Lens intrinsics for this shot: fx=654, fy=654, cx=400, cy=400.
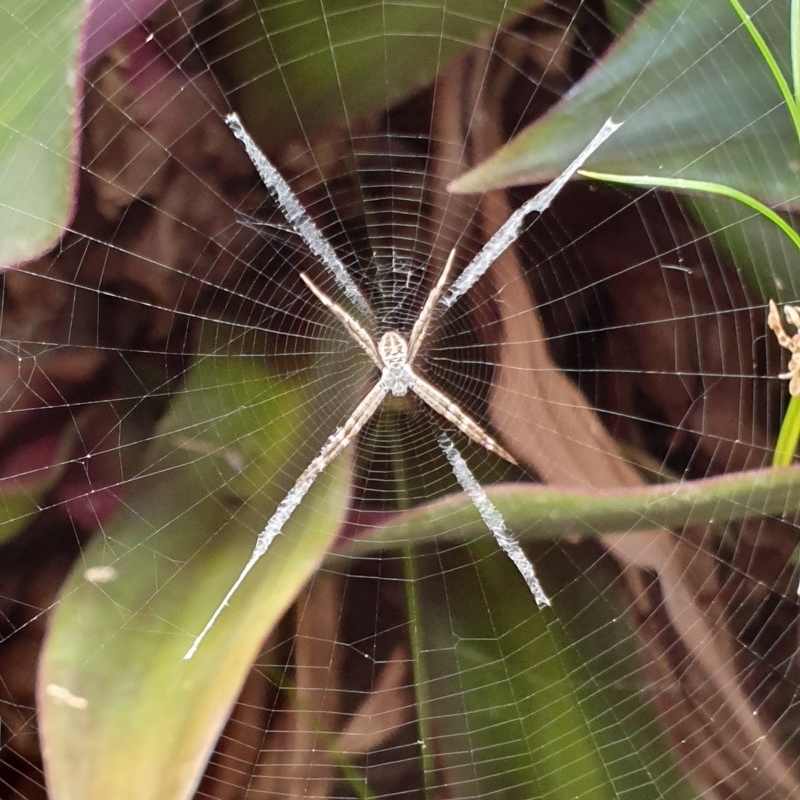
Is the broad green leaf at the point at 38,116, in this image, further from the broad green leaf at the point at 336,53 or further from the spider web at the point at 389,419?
Result: the broad green leaf at the point at 336,53

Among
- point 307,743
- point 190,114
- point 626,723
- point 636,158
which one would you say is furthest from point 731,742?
point 190,114

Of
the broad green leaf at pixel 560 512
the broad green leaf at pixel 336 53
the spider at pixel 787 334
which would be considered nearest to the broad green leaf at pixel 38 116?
the broad green leaf at pixel 336 53

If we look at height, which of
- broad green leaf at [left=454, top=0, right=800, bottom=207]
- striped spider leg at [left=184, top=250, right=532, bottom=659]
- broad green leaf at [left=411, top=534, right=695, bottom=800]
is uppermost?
broad green leaf at [left=454, top=0, right=800, bottom=207]

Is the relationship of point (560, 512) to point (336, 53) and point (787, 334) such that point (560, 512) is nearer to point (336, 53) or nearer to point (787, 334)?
point (787, 334)

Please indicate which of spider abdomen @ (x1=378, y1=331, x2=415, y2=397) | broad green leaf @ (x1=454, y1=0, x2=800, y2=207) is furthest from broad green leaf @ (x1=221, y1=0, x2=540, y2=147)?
spider abdomen @ (x1=378, y1=331, x2=415, y2=397)

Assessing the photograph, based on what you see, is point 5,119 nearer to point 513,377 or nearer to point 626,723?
point 513,377

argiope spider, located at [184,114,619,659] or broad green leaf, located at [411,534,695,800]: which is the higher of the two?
argiope spider, located at [184,114,619,659]

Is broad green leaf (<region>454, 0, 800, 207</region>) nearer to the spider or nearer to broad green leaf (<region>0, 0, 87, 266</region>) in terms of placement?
the spider
